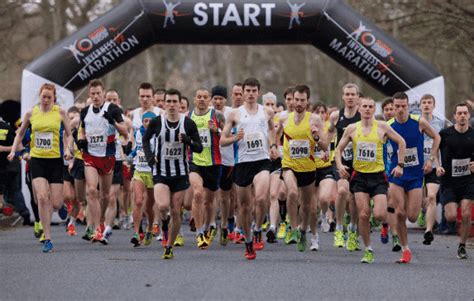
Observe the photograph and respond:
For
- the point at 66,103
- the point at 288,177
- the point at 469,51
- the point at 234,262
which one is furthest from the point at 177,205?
the point at 469,51

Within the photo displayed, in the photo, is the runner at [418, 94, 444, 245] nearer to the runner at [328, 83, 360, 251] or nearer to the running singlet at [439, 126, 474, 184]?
the running singlet at [439, 126, 474, 184]

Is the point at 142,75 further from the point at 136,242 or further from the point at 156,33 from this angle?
the point at 136,242

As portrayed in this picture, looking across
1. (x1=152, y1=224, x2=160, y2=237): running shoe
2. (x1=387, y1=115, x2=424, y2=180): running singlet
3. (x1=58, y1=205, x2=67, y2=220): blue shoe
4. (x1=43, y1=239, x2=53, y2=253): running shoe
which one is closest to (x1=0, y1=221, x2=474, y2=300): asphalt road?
(x1=43, y1=239, x2=53, y2=253): running shoe

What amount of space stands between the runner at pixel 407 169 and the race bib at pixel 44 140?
4183 mm

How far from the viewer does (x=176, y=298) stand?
1121 cm

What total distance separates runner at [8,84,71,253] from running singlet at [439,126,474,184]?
15.9 ft

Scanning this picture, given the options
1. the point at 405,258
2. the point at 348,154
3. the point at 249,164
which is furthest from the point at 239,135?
the point at 405,258

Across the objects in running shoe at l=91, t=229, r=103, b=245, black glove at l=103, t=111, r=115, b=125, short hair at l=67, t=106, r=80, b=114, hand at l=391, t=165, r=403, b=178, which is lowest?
running shoe at l=91, t=229, r=103, b=245

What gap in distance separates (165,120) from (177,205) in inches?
39.7

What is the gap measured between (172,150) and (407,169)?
2.81m

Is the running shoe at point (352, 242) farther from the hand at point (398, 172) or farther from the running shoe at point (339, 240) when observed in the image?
the hand at point (398, 172)

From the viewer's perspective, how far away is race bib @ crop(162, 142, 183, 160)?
1546cm

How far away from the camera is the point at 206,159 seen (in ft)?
58.5

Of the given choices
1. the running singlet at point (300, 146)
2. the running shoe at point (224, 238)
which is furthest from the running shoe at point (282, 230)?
the running singlet at point (300, 146)
